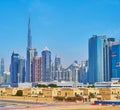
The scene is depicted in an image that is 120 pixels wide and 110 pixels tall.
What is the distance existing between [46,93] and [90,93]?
12.4 meters

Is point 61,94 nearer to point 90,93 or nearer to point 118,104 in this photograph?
point 90,93

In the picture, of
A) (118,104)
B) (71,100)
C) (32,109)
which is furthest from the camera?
(71,100)

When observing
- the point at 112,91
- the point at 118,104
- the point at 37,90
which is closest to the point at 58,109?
the point at 118,104

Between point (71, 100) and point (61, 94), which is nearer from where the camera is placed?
point (71, 100)

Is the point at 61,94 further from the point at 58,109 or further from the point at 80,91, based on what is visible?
the point at 58,109

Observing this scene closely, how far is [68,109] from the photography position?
204 feet

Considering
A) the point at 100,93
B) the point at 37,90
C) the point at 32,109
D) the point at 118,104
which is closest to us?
the point at 32,109

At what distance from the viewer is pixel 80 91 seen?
331 feet

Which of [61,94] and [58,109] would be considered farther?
[61,94]

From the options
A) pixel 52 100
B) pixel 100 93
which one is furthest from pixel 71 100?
pixel 100 93

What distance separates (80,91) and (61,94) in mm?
5356

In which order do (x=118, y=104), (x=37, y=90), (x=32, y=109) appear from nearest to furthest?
(x=32, y=109)
(x=118, y=104)
(x=37, y=90)

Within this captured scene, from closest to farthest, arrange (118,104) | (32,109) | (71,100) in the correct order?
(32,109) < (118,104) < (71,100)

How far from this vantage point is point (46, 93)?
333 ft
